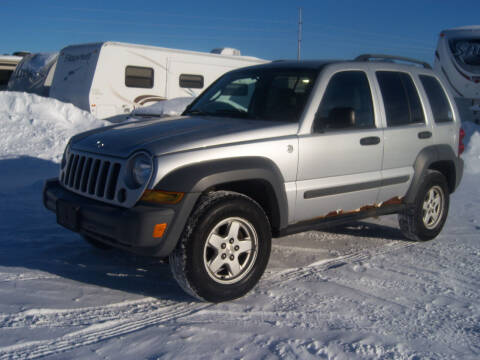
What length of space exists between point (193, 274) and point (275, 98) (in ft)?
5.96

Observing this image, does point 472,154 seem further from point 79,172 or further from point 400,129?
point 79,172

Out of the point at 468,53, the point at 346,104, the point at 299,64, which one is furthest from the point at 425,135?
the point at 468,53

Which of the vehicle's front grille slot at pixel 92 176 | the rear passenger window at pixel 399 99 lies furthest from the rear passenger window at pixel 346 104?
the vehicle's front grille slot at pixel 92 176

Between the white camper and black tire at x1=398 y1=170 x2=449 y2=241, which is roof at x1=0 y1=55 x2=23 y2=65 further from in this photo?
black tire at x1=398 y1=170 x2=449 y2=241

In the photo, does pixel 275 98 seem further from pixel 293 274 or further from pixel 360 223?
pixel 360 223

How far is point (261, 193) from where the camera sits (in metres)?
4.18

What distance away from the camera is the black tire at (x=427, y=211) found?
5418 millimetres

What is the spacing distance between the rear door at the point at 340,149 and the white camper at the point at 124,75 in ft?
31.3

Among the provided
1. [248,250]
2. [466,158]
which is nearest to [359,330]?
[248,250]

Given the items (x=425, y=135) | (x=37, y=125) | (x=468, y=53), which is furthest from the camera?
(x=468, y=53)

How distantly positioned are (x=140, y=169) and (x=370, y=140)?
86.1 inches

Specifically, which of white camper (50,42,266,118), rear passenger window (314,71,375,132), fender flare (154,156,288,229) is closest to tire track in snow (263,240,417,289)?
fender flare (154,156,288,229)

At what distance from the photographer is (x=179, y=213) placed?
11.6 ft

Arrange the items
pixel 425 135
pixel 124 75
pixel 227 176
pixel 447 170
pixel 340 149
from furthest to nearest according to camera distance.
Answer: pixel 124 75 < pixel 447 170 < pixel 425 135 < pixel 340 149 < pixel 227 176
